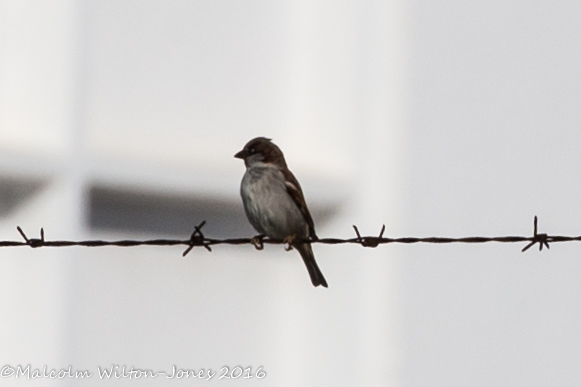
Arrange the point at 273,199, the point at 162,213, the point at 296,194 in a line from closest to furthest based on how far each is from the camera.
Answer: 1. the point at 273,199
2. the point at 296,194
3. the point at 162,213

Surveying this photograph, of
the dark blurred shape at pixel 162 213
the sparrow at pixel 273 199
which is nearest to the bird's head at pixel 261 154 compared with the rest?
the sparrow at pixel 273 199

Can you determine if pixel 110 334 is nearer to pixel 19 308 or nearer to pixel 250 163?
pixel 19 308

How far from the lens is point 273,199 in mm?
7371

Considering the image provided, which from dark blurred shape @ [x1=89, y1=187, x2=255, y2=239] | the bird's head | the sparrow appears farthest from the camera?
dark blurred shape @ [x1=89, y1=187, x2=255, y2=239]

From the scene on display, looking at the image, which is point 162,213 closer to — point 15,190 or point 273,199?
point 15,190

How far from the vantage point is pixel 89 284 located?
10.1m

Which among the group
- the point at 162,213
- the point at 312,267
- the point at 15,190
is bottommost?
the point at 312,267

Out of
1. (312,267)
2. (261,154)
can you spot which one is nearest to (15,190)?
(261,154)

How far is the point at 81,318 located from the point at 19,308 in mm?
460

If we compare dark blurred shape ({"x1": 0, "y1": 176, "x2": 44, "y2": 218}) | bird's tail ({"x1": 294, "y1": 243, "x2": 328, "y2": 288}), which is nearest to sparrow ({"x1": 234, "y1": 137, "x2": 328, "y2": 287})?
bird's tail ({"x1": 294, "y1": 243, "x2": 328, "y2": 288})

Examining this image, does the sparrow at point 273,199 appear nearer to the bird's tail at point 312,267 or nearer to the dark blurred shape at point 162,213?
the bird's tail at point 312,267

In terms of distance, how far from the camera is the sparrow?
24.1 ft

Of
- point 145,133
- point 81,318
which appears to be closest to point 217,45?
point 145,133

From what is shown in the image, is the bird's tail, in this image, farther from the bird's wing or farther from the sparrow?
the bird's wing
